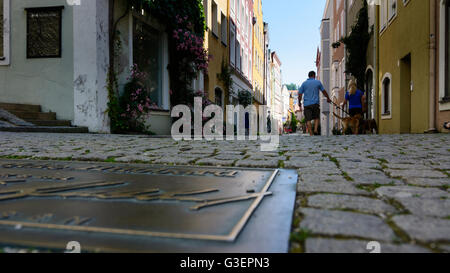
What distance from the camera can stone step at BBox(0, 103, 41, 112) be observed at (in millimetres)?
8461

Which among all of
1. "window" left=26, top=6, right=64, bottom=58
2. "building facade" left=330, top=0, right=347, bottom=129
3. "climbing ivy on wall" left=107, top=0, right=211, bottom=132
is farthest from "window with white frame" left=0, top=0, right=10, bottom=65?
"building facade" left=330, top=0, right=347, bottom=129

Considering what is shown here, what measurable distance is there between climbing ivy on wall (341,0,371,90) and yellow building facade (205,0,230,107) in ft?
19.3

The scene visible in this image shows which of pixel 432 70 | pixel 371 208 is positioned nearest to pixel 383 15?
pixel 432 70

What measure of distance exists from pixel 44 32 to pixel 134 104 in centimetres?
297

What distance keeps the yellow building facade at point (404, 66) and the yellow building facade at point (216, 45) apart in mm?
6496

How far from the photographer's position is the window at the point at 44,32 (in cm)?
875

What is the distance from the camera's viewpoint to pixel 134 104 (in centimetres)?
872

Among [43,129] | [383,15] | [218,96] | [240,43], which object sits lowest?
[43,129]

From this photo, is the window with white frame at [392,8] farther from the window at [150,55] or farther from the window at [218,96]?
the window at [150,55]

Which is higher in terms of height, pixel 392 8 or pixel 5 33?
Result: pixel 392 8

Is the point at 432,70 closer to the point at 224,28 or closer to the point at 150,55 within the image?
the point at 150,55

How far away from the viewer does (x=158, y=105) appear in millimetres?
10781

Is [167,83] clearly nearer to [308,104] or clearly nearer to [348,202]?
[308,104]

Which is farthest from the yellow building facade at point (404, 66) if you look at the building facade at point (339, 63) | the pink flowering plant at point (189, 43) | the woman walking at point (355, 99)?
the building facade at point (339, 63)
